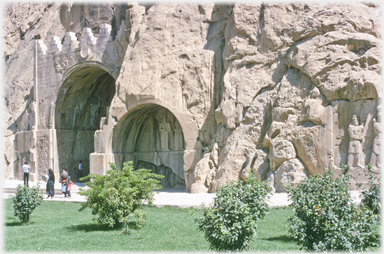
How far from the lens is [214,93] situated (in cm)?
1858

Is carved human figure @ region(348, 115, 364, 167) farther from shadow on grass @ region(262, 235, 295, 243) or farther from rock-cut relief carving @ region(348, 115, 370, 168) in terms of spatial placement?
shadow on grass @ region(262, 235, 295, 243)

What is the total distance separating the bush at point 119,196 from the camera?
9906 mm

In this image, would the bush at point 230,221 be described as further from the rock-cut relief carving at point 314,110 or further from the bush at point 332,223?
the rock-cut relief carving at point 314,110

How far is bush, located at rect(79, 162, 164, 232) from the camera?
32.5 ft

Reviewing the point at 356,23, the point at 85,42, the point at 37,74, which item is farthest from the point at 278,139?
the point at 37,74

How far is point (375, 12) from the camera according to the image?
1580cm

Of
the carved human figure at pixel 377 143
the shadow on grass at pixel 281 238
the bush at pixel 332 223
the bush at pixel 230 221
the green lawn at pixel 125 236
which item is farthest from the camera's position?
the carved human figure at pixel 377 143

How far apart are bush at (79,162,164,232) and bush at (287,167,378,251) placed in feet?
13.3

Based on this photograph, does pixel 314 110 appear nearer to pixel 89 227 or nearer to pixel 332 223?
pixel 89 227

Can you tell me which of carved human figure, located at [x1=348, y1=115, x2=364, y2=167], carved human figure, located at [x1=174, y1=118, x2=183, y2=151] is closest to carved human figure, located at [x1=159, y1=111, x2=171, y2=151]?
carved human figure, located at [x1=174, y1=118, x2=183, y2=151]

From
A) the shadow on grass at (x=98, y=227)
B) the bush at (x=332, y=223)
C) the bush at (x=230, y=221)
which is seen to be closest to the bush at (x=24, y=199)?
the shadow on grass at (x=98, y=227)

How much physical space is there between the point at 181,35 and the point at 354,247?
48.6 feet

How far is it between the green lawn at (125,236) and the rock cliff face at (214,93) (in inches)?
84.9

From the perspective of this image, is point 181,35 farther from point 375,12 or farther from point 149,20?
point 375,12
